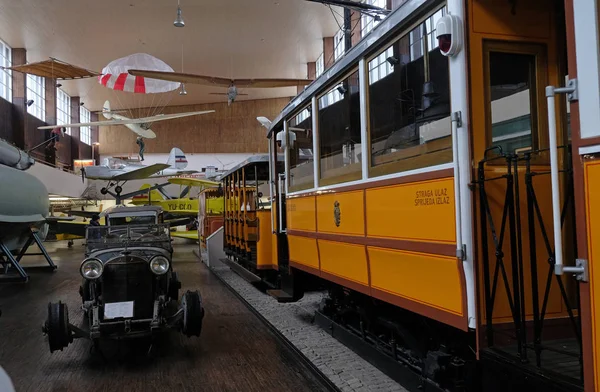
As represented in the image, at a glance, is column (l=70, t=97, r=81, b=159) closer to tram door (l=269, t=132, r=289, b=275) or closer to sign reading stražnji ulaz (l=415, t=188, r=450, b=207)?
tram door (l=269, t=132, r=289, b=275)

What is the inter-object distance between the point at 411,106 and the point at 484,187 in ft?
3.06

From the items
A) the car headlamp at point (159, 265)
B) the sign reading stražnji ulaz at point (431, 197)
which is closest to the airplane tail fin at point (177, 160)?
the car headlamp at point (159, 265)

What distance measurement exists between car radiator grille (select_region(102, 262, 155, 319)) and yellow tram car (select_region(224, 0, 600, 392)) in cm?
266

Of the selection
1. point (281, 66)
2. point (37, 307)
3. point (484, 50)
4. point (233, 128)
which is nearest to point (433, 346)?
point (484, 50)

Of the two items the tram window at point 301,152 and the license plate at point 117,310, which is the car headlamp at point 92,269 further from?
the tram window at point 301,152

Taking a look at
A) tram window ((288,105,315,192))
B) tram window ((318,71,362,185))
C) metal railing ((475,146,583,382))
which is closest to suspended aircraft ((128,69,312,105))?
tram window ((288,105,315,192))

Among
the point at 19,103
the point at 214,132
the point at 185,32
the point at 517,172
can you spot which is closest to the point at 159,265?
the point at 517,172

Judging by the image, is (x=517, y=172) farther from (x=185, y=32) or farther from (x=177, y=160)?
(x=177, y=160)

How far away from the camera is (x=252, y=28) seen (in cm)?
1962

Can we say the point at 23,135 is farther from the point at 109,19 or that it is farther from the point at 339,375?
the point at 339,375

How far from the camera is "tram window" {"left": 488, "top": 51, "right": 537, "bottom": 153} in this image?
9.41ft

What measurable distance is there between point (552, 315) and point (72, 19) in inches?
793

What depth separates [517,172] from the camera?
2621 mm

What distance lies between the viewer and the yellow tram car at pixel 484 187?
78.4 inches
